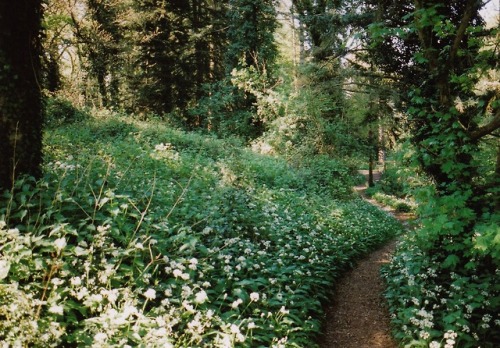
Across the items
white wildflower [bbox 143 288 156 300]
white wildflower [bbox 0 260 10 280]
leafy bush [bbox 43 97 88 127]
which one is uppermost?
leafy bush [bbox 43 97 88 127]

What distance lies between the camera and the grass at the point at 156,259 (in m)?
3.24

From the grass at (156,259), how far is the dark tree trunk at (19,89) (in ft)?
1.21

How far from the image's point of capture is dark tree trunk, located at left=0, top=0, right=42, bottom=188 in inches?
186

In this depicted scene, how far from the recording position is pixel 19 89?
4879mm

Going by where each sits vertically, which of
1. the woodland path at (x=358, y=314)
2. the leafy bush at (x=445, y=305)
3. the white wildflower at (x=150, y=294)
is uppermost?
the white wildflower at (x=150, y=294)

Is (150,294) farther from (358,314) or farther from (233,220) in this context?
(358,314)

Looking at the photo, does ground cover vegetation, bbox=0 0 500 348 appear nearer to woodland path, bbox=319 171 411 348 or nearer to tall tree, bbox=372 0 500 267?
tall tree, bbox=372 0 500 267

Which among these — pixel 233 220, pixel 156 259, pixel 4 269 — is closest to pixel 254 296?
pixel 156 259

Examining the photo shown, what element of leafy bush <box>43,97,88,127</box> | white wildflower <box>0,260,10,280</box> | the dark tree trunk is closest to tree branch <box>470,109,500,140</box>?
white wildflower <box>0,260,10,280</box>

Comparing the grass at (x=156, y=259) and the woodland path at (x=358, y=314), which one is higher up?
the grass at (x=156, y=259)

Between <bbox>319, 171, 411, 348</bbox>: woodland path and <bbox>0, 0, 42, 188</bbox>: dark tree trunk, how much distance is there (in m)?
5.06

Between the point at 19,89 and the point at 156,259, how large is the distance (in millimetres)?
3182

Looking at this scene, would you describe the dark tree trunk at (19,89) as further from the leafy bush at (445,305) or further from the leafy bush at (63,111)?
the leafy bush at (63,111)

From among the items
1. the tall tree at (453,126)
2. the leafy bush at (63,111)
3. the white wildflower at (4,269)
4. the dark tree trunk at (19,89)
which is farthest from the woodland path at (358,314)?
the leafy bush at (63,111)
